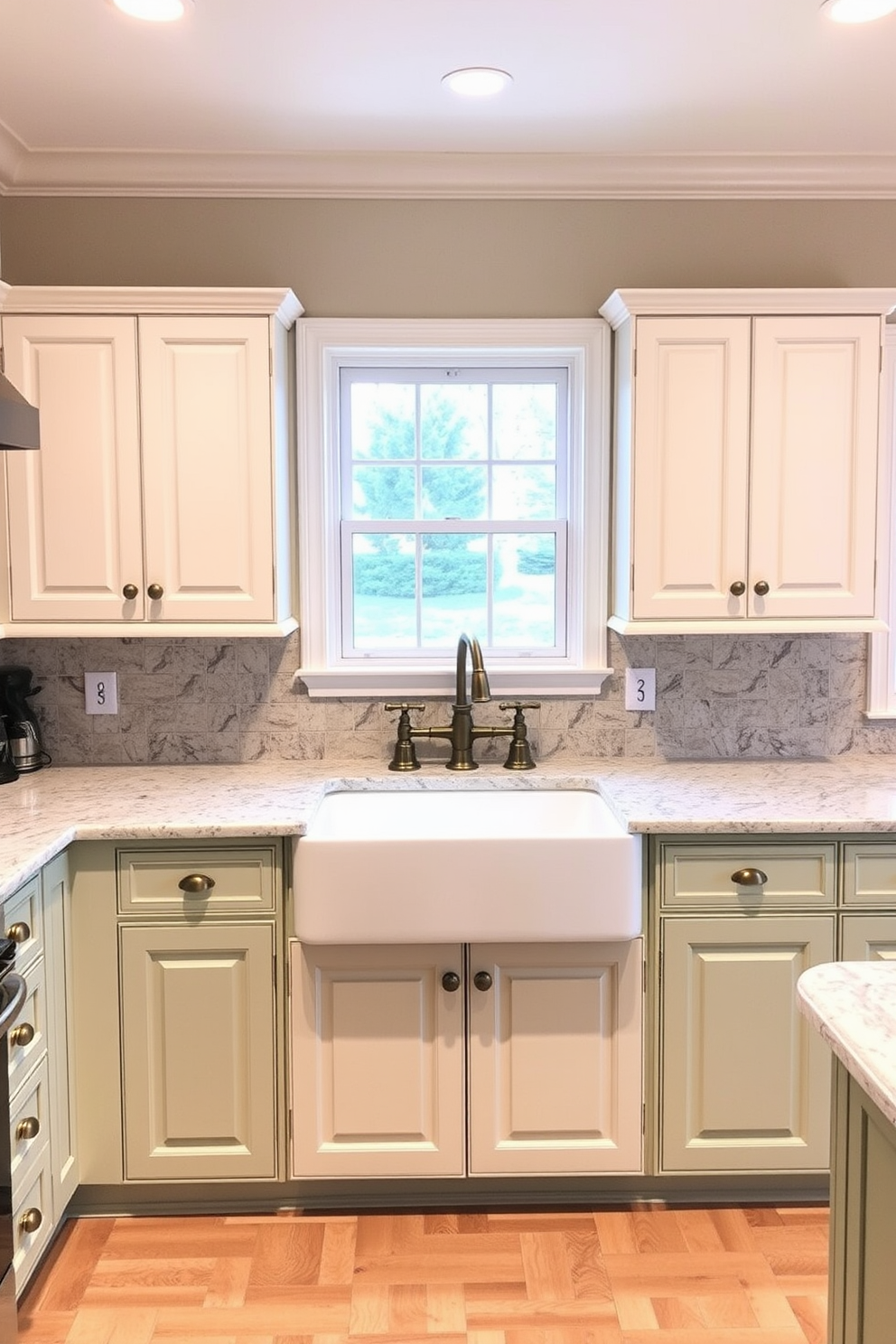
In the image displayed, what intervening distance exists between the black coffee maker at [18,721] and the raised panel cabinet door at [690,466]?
1.57 meters

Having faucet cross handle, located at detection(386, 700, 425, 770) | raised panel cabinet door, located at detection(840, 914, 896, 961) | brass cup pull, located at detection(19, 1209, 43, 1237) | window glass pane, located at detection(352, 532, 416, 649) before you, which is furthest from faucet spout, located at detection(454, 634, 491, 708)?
brass cup pull, located at detection(19, 1209, 43, 1237)

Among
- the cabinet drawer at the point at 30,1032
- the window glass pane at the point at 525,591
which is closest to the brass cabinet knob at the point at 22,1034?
the cabinet drawer at the point at 30,1032

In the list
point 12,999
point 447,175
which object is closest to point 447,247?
point 447,175

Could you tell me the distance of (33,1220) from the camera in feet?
7.20

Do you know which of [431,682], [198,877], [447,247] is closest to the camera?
[198,877]

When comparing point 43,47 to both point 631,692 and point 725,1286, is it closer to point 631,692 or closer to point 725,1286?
point 631,692

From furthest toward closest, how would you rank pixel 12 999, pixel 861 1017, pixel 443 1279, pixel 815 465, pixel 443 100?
pixel 815 465
pixel 443 100
pixel 443 1279
pixel 12 999
pixel 861 1017

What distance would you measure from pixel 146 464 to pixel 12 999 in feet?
4.33

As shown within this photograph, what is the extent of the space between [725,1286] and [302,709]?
1682mm

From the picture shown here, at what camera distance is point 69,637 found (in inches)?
120

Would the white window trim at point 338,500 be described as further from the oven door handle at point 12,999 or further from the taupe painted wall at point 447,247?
the oven door handle at point 12,999

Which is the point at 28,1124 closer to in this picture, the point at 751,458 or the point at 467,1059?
the point at 467,1059

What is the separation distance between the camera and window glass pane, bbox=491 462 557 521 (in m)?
3.17

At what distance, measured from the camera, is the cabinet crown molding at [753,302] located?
2.73 m
